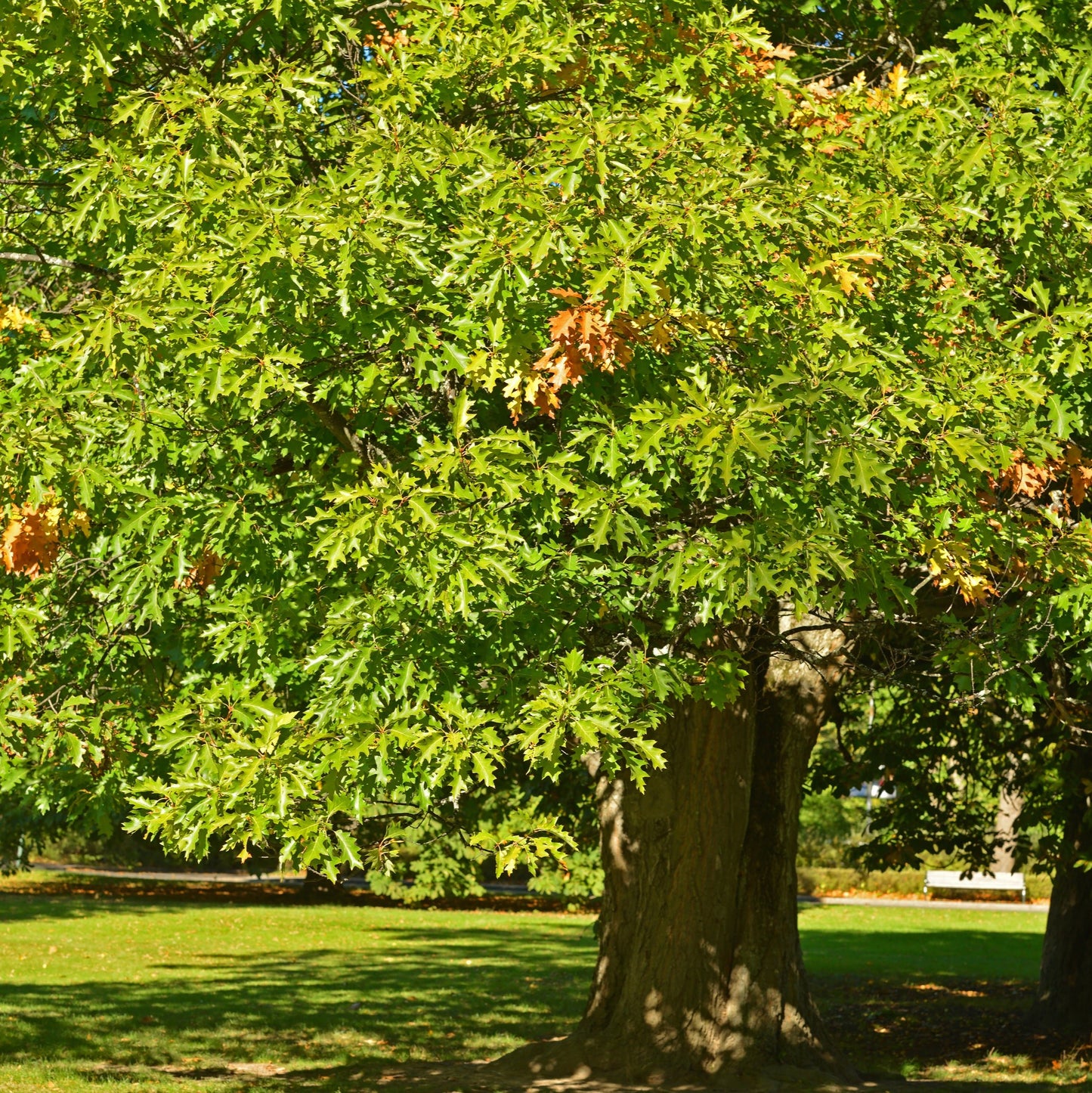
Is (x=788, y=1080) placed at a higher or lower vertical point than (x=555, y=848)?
lower

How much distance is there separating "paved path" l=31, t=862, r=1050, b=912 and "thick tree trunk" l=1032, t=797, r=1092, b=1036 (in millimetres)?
17382

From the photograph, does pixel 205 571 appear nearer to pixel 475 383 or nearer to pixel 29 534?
pixel 29 534

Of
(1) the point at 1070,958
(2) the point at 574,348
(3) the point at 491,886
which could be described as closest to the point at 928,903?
(3) the point at 491,886

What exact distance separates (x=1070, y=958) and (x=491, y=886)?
2262 cm

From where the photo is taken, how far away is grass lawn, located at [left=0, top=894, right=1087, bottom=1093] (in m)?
12.3

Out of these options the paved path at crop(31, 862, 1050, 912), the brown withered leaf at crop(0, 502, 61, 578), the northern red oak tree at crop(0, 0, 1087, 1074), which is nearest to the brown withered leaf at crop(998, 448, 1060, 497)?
the northern red oak tree at crop(0, 0, 1087, 1074)

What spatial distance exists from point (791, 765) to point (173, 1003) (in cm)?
841

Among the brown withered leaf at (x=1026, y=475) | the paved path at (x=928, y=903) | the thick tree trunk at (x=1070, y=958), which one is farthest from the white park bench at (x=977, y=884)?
the brown withered leaf at (x=1026, y=475)

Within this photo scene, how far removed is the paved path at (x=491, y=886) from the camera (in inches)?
1261

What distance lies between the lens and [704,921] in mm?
10305

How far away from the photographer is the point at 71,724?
261 inches

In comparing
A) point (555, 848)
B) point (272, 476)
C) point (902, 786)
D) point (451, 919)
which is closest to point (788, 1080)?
point (902, 786)

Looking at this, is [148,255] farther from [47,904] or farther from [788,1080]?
[47,904]

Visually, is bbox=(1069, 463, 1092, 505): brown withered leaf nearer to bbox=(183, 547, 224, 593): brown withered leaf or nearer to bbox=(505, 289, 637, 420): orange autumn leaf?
bbox=(505, 289, 637, 420): orange autumn leaf
